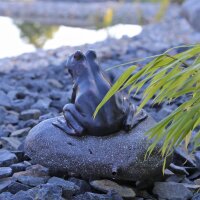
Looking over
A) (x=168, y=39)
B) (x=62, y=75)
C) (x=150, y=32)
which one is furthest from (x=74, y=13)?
(x=62, y=75)

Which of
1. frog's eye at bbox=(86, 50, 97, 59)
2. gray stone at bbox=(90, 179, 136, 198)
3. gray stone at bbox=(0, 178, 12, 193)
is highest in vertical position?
frog's eye at bbox=(86, 50, 97, 59)

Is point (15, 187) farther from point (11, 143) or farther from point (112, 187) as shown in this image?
point (11, 143)

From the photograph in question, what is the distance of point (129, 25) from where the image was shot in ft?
31.6

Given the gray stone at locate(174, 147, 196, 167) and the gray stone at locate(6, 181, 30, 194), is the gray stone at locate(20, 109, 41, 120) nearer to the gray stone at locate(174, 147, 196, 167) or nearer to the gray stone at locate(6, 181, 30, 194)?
the gray stone at locate(174, 147, 196, 167)

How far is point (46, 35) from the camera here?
882 centimetres

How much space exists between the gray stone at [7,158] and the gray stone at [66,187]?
0.97ft

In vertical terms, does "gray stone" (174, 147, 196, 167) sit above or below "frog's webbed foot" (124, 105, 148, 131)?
below

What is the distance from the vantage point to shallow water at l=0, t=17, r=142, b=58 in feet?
24.8

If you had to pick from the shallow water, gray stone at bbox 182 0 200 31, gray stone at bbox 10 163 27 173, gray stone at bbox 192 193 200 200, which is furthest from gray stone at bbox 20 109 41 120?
gray stone at bbox 182 0 200 31

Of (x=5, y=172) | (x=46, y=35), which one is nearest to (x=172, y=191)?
(x=5, y=172)

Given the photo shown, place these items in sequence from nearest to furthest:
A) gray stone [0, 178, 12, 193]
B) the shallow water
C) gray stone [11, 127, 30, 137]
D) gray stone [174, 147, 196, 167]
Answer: gray stone [0, 178, 12, 193] < gray stone [174, 147, 196, 167] < gray stone [11, 127, 30, 137] < the shallow water

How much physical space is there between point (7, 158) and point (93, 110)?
1.46 feet

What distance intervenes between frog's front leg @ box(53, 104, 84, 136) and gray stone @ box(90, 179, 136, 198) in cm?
19

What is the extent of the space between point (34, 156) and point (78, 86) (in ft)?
1.05
